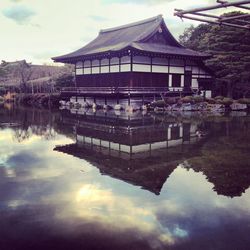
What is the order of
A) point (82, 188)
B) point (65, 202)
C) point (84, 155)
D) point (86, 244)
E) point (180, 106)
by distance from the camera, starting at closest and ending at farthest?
point (86, 244)
point (65, 202)
point (82, 188)
point (84, 155)
point (180, 106)

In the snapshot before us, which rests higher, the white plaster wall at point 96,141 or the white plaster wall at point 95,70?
the white plaster wall at point 95,70

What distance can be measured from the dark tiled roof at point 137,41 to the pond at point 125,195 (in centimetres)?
2216

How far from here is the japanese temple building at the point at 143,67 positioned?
113 feet

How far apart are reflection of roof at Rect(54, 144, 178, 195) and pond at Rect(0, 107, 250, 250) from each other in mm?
27

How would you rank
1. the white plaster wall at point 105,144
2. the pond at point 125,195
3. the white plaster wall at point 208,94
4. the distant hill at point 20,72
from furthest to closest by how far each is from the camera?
the distant hill at point 20,72 < the white plaster wall at point 208,94 < the white plaster wall at point 105,144 < the pond at point 125,195

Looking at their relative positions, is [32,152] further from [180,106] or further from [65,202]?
[180,106]

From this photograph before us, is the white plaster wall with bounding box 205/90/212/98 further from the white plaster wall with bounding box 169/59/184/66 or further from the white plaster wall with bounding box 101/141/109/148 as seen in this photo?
the white plaster wall with bounding box 101/141/109/148

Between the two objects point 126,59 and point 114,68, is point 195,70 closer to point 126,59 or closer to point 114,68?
point 126,59

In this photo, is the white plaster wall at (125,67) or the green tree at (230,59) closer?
the white plaster wall at (125,67)

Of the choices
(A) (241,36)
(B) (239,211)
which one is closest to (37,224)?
(B) (239,211)

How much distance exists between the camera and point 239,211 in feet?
20.3

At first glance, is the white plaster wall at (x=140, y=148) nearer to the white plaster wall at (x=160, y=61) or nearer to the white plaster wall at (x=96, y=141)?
the white plaster wall at (x=96, y=141)

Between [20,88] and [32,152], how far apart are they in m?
49.5

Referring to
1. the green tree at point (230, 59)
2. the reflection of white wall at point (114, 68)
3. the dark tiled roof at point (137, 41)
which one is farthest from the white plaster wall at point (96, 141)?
the green tree at point (230, 59)
